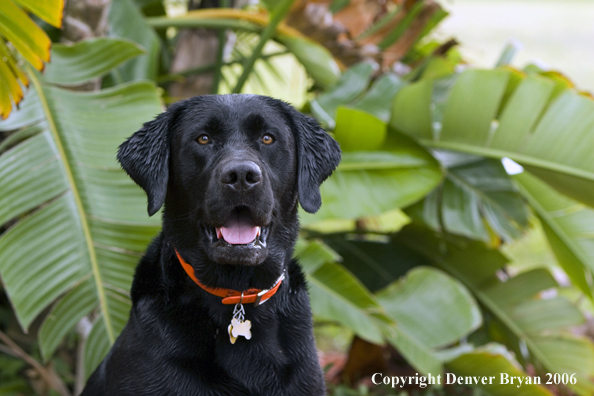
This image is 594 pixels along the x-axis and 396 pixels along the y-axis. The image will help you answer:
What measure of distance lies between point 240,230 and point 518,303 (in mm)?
2264

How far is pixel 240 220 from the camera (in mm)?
1727

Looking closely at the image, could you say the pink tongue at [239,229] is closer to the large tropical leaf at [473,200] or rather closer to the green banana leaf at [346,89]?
the green banana leaf at [346,89]

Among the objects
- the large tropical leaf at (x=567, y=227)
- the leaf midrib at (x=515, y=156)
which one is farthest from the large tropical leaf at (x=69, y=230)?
the large tropical leaf at (x=567, y=227)

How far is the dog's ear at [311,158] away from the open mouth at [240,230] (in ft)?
0.70

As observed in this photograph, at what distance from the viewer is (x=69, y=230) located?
2303 millimetres

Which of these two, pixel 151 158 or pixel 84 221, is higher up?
pixel 151 158

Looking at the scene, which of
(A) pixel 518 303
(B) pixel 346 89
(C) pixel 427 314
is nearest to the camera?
(C) pixel 427 314

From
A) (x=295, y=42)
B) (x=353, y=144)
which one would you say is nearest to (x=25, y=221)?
(x=353, y=144)

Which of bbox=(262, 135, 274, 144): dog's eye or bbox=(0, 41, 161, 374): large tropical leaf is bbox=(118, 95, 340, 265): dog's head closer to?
bbox=(262, 135, 274, 144): dog's eye

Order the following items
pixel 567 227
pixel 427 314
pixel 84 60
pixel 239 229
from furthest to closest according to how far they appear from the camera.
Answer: pixel 567 227 < pixel 427 314 < pixel 84 60 < pixel 239 229

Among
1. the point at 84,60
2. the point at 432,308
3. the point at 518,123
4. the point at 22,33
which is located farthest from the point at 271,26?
the point at 432,308

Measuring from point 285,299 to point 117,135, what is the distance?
1152 mm

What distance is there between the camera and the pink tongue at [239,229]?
66.9 inches

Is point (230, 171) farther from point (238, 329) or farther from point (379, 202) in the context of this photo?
point (379, 202)
